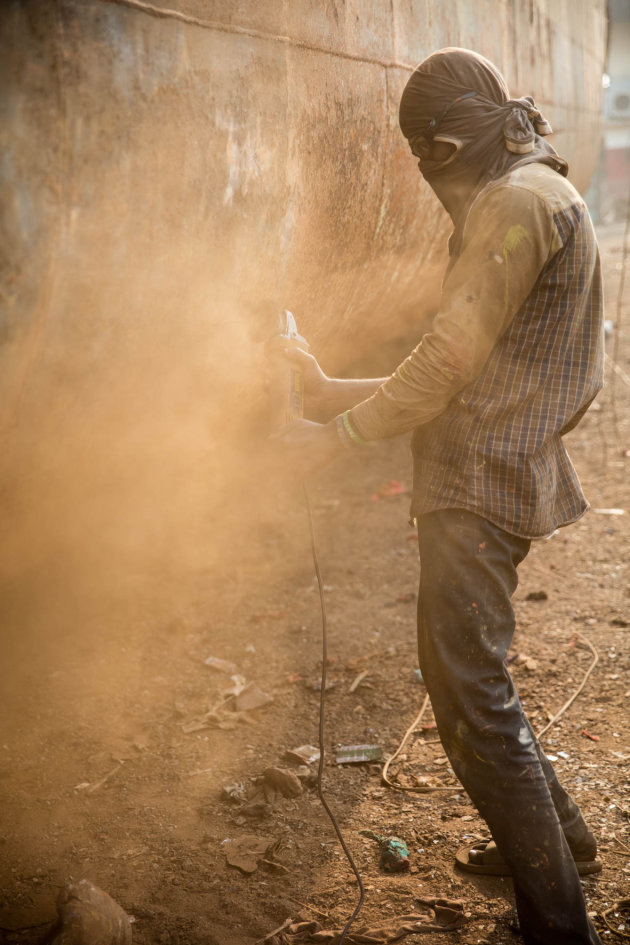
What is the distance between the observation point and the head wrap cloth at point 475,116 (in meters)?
2.08

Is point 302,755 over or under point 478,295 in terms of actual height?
under

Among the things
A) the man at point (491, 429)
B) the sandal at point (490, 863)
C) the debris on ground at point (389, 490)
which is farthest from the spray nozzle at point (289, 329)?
the debris on ground at point (389, 490)

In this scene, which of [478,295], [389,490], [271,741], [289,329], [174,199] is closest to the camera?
[478,295]

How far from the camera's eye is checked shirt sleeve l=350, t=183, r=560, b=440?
6.31ft

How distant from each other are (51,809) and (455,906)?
140 centimetres

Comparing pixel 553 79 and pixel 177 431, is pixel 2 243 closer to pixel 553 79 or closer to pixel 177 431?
pixel 177 431

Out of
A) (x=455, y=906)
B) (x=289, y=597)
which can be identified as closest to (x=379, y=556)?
(x=289, y=597)

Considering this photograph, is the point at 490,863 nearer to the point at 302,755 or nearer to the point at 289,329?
the point at 302,755

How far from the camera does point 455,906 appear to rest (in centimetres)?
239

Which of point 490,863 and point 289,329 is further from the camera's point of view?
point 289,329

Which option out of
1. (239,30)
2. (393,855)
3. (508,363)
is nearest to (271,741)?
(393,855)

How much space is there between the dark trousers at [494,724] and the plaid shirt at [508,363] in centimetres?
11

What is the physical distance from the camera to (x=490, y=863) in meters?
2.52

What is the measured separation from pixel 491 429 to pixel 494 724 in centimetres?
76
